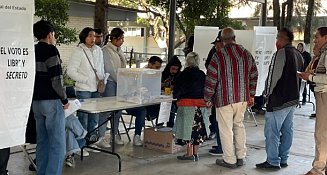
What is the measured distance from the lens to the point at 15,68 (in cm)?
320

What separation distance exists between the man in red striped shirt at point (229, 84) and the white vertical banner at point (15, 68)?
1.94 m

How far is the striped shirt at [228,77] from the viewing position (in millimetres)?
4512

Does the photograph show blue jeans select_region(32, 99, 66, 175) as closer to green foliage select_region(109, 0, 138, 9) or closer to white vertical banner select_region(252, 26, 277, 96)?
white vertical banner select_region(252, 26, 277, 96)

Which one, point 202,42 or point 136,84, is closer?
point 136,84

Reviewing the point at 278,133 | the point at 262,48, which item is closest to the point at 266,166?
the point at 278,133

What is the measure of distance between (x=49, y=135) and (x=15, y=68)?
0.73 meters

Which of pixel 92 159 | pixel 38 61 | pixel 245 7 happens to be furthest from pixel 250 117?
pixel 245 7

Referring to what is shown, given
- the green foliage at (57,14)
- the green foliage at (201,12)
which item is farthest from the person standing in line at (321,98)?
the green foliage at (201,12)

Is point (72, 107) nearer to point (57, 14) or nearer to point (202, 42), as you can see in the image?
point (202, 42)

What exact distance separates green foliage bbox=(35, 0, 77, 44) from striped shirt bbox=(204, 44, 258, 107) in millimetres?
3621

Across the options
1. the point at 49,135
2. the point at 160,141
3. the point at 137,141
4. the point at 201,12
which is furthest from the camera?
the point at 201,12

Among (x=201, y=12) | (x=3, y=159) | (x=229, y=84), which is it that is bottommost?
(x=3, y=159)

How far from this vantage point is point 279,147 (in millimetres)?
4902

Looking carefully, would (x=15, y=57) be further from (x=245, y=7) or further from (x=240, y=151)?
(x=245, y=7)
